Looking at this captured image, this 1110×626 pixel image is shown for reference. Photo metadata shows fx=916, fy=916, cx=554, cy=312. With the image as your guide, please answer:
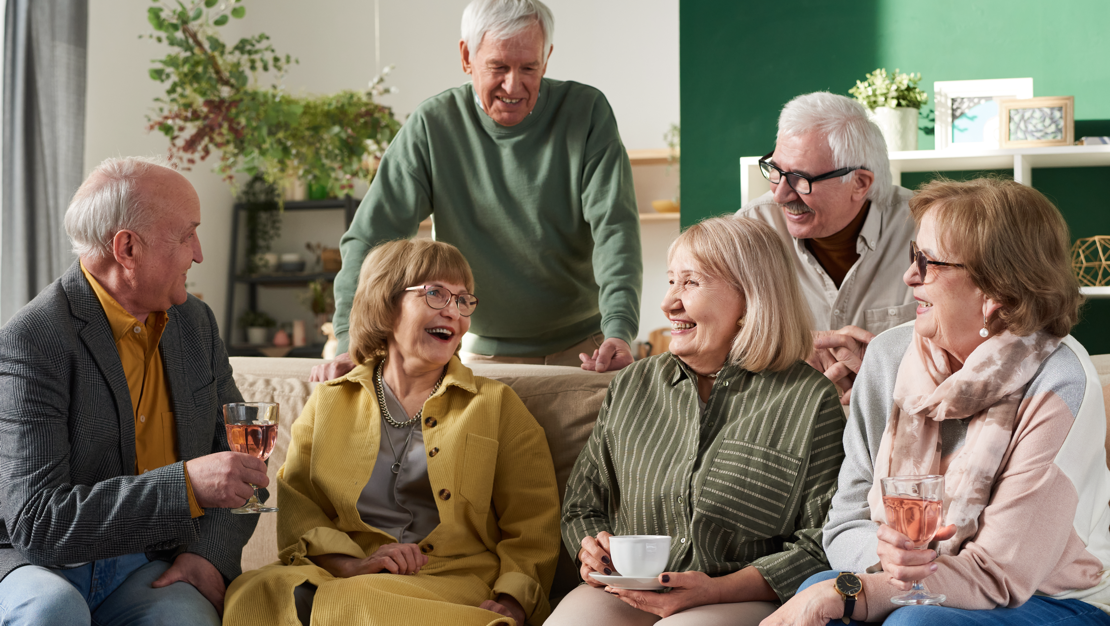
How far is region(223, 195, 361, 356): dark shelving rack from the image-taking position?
730cm

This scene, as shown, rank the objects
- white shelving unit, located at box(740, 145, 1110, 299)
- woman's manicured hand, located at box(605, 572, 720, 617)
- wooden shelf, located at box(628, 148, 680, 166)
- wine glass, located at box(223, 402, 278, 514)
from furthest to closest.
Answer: wooden shelf, located at box(628, 148, 680, 166), white shelving unit, located at box(740, 145, 1110, 299), wine glass, located at box(223, 402, 278, 514), woman's manicured hand, located at box(605, 572, 720, 617)

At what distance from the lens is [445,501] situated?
1933 millimetres

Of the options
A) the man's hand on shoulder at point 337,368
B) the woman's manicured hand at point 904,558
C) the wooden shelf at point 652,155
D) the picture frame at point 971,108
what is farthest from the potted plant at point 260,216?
the woman's manicured hand at point 904,558

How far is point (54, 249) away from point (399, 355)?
12.5ft

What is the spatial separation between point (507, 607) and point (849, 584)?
2.42 feet

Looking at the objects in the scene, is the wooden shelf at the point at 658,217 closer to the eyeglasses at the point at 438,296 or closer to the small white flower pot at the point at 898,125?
the small white flower pot at the point at 898,125

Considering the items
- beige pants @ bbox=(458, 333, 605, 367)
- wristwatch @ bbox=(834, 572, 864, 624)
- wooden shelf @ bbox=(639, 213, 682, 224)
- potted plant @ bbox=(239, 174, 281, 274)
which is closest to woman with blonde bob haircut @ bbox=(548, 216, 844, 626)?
wristwatch @ bbox=(834, 572, 864, 624)

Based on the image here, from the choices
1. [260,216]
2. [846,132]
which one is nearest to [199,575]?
[846,132]

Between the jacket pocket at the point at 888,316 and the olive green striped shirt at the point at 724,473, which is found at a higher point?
the jacket pocket at the point at 888,316

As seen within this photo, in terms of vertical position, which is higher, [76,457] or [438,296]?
[438,296]

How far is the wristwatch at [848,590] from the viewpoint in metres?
1.37

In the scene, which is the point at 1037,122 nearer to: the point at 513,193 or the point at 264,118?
the point at 513,193

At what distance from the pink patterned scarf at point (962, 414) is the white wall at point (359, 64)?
17.9 feet

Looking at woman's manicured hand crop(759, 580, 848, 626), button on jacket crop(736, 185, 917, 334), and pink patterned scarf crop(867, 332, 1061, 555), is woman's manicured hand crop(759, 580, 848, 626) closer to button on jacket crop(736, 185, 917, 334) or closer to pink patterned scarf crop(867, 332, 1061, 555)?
pink patterned scarf crop(867, 332, 1061, 555)
